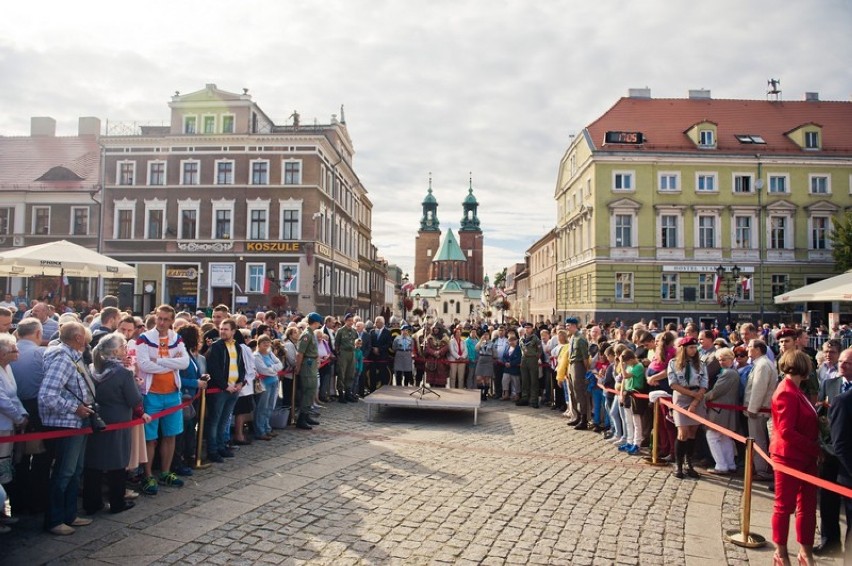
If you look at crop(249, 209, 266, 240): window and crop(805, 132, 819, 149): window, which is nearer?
crop(249, 209, 266, 240): window

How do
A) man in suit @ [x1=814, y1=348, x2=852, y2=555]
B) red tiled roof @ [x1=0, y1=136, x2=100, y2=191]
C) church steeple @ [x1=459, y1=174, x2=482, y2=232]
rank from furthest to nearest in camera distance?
church steeple @ [x1=459, y1=174, x2=482, y2=232] < red tiled roof @ [x1=0, y1=136, x2=100, y2=191] < man in suit @ [x1=814, y1=348, x2=852, y2=555]

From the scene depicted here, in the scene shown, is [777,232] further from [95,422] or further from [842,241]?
[95,422]

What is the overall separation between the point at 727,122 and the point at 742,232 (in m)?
8.46

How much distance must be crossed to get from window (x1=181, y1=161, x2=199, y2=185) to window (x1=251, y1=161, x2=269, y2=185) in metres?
3.80

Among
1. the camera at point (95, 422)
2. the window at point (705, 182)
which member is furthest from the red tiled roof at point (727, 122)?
the camera at point (95, 422)

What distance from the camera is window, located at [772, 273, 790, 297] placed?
40.4 metres

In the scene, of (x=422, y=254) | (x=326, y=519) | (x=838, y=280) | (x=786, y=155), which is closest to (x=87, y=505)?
(x=326, y=519)

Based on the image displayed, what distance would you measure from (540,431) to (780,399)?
6.86 m

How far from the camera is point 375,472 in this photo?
8555 mm

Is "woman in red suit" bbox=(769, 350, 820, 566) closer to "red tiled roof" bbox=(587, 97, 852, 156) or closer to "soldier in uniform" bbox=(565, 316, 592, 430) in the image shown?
"soldier in uniform" bbox=(565, 316, 592, 430)

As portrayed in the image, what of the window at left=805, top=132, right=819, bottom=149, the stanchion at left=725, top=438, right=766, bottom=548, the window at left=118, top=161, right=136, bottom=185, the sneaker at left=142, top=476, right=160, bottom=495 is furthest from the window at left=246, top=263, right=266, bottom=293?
the window at left=805, top=132, right=819, bottom=149

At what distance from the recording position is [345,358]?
1562cm

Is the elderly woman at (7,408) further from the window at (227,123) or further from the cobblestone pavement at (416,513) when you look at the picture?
the window at (227,123)

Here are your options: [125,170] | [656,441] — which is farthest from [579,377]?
[125,170]
